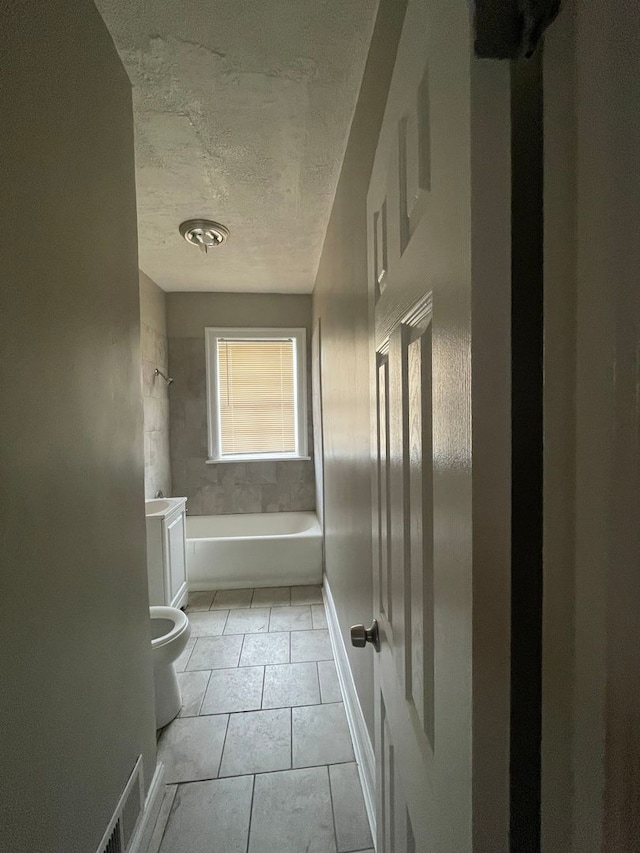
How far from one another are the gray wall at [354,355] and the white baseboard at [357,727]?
0.08 m

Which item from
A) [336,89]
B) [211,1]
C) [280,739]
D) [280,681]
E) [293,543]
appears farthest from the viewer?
[293,543]

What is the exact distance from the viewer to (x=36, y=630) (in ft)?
2.70

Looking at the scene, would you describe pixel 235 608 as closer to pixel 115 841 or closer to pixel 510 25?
pixel 115 841

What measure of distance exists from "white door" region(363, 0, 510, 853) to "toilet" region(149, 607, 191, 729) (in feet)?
4.34

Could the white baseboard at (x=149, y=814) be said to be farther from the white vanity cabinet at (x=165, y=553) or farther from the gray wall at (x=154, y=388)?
the gray wall at (x=154, y=388)

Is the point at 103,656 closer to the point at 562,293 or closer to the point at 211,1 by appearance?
the point at 562,293

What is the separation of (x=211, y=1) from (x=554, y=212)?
1.35 m

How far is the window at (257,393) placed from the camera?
3912 millimetres

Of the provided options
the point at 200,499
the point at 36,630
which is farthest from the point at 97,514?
the point at 200,499

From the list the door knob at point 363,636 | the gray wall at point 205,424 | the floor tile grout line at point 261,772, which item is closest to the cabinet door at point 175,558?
the gray wall at point 205,424

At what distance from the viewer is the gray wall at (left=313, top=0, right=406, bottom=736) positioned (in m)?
1.20

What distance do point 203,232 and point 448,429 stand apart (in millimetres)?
2494

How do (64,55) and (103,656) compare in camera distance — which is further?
(103,656)

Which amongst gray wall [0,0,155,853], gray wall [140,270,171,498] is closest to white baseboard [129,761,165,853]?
gray wall [0,0,155,853]
